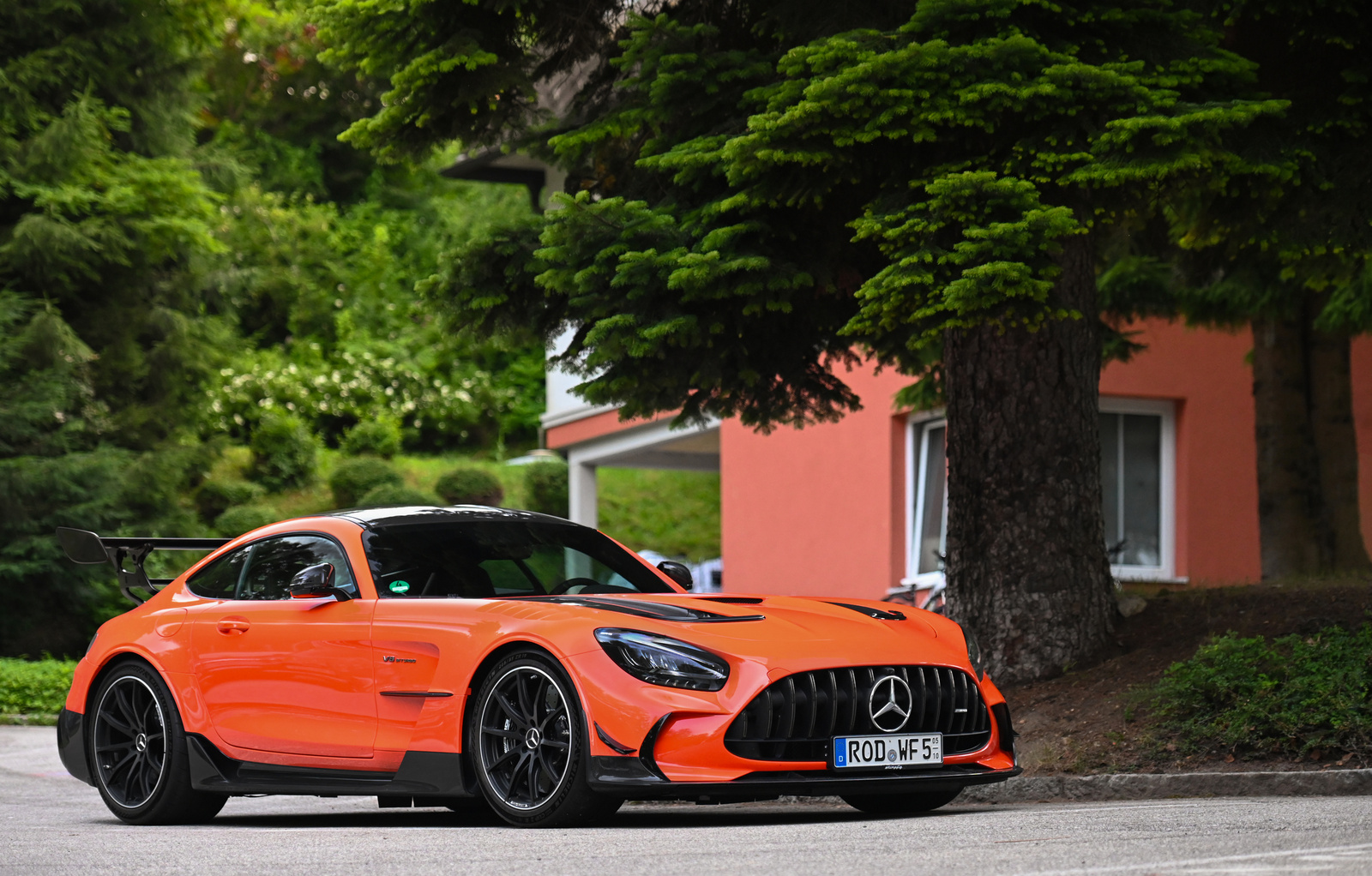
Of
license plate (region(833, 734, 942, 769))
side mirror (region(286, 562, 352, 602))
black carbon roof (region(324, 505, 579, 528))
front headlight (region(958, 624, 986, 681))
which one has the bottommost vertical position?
license plate (region(833, 734, 942, 769))

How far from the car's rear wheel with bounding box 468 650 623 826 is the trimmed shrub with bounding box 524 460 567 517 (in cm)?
2956

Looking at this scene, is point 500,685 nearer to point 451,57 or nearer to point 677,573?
point 677,573

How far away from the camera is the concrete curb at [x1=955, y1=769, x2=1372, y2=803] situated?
24.5 feet

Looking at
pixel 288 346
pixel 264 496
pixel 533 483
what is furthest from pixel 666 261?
pixel 288 346

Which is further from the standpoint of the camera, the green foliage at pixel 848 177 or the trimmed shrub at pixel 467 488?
the trimmed shrub at pixel 467 488

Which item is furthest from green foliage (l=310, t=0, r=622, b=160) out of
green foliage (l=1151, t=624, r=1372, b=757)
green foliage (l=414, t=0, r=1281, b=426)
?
green foliage (l=1151, t=624, r=1372, b=757)

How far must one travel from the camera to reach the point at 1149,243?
14.5 m

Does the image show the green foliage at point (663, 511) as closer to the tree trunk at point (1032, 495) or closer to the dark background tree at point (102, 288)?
the dark background tree at point (102, 288)

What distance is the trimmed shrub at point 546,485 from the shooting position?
3588cm

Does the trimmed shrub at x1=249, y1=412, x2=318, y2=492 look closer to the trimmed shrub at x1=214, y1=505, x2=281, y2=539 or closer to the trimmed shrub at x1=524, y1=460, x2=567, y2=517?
the trimmed shrub at x1=214, y1=505, x2=281, y2=539

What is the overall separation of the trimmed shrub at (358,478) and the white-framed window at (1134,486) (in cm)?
1756

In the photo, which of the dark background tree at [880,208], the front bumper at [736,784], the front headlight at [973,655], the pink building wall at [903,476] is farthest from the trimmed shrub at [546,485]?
the front bumper at [736,784]

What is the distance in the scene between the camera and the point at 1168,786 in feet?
25.4

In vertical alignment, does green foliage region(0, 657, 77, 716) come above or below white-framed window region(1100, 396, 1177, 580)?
below
